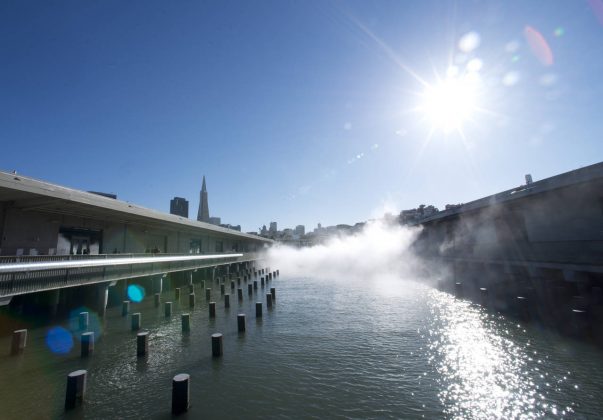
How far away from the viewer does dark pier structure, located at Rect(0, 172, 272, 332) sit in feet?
38.7

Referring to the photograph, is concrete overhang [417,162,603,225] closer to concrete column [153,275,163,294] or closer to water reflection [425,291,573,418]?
water reflection [425,291,573,418]

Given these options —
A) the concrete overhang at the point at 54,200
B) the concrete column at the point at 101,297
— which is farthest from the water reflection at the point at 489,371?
the concrete column at the point at 101,297

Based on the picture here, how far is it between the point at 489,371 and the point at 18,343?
16.3 m

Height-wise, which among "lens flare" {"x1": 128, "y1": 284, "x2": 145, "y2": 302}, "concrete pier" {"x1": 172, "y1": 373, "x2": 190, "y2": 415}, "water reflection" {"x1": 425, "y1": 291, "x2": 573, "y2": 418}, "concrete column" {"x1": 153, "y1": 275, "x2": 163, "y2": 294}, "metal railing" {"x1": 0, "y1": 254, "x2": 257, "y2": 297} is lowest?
"water reflection" {"x1": 425, "y1": 291, "x2": 573, "y2": 418}

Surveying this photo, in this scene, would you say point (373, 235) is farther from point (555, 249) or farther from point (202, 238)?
point (555, 249)

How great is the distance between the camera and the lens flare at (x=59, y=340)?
36.2ft

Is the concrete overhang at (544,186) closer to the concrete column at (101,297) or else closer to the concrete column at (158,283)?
the concrete column at (101,297)

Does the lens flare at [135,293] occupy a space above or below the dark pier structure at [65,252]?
below

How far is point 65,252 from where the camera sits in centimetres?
1930

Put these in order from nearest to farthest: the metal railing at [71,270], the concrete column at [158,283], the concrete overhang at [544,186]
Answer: the metal railing at [71,270]
the concrete overhang at [544,186]
the concrete column at [158,283]

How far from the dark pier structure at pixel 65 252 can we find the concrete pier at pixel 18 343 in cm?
129

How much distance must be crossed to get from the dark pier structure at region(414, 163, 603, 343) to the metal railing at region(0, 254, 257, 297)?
21.8m

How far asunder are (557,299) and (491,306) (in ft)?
15.0

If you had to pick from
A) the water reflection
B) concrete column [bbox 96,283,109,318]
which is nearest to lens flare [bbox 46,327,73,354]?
concrete column [bbox 96,283,109,318]
